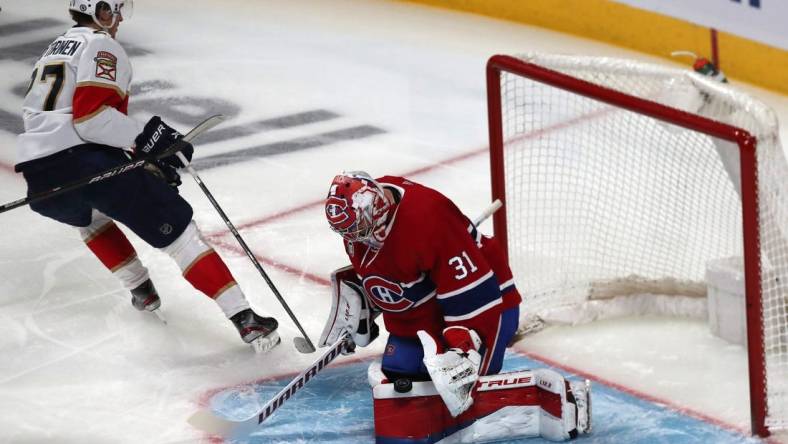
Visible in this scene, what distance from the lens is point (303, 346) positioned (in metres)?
3.75

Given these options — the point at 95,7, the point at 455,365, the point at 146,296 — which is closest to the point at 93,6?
the point at 95,7

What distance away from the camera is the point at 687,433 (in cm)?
330

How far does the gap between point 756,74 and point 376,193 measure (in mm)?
3289

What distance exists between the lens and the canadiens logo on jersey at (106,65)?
3598 mm

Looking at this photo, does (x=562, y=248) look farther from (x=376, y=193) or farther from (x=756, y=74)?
(x=756, y=74)

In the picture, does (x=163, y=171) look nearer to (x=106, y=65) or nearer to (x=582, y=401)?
(x=106, y=65)

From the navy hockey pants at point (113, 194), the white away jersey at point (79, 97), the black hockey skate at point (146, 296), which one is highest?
the white away jersey at point (79, 97)

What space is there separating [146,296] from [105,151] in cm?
49

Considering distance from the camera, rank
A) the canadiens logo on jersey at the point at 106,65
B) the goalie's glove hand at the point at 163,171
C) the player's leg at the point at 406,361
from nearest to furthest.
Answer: the player's leg at the point at 406,361
the canadiens logo on jersey at the point at 106,65
the goalie's glove hand at the point at 163,171

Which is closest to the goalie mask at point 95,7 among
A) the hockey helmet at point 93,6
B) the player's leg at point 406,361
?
the hockey helmet at point 93,6

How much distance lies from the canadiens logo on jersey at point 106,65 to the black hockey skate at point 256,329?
0.73 metres

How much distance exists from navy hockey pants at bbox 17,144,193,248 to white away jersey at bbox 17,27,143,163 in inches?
1.5

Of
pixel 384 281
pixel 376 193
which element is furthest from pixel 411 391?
pixel 376 193

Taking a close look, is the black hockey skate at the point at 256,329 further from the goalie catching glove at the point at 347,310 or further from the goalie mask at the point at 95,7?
the goalie mask at the point at 95,7
